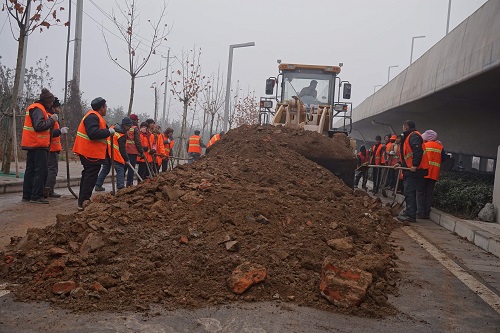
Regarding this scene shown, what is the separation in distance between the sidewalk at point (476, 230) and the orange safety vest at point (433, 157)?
0.76 metres

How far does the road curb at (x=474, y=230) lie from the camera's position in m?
7.38

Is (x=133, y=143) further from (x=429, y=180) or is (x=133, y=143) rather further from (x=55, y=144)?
(x=429, y=180)

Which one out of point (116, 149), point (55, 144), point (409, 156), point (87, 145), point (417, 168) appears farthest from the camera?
point (116, 149)

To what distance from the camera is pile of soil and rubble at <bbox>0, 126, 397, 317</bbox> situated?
4.26 meters

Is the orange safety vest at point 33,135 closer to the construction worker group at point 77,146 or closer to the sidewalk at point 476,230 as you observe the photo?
the construction worker group at point 77,146

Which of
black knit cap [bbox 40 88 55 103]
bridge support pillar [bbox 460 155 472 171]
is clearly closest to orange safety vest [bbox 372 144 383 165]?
black knit cap [bbox 40 88 55 103]

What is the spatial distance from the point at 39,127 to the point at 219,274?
5.40 m

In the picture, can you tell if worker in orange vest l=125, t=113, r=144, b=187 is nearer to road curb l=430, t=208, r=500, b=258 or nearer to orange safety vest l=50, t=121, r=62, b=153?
orange safety vest l=50, t=121, r=62, b=153

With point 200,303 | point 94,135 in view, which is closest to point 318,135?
point 94,135

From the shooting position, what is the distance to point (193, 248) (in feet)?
16.5


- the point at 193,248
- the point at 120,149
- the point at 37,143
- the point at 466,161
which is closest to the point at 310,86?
the point at 120,149

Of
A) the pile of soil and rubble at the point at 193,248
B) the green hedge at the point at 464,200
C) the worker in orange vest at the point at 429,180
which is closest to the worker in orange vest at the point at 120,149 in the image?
the pile of soil and rubble at the point at 193,248

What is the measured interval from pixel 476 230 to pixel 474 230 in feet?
0.12

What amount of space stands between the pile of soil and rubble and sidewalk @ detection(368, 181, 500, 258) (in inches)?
55.4
